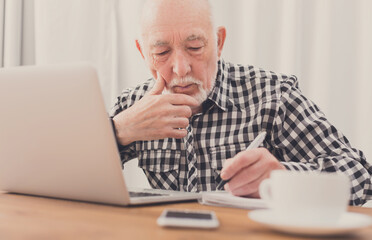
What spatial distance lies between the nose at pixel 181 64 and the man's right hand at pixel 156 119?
0.17m

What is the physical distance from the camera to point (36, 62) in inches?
92.8

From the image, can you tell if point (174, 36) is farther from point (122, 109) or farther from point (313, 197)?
point (313, 197)

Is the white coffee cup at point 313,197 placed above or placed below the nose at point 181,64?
below

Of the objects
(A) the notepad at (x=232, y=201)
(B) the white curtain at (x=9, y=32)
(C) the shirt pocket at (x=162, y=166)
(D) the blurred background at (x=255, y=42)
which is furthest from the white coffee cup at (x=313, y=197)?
(B) the white curtain at (x=9, y=32)

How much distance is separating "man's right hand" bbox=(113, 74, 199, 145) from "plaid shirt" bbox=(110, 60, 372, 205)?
0.22 meters

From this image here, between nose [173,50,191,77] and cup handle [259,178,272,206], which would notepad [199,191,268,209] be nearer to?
cup handle [259,178,272,206]

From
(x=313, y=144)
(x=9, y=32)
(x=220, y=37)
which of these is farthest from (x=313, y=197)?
(x=9, y=32)

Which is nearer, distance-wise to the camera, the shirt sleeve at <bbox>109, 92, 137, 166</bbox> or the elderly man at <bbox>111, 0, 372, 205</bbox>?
the elderly man at <bbox>111, 0, 372, 205</bbox>

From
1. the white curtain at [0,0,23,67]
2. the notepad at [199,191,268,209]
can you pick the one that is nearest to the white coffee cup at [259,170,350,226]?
the notepad at [199,191,268,209]

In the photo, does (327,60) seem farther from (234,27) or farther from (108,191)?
(108,191)

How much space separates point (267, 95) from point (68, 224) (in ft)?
3.17

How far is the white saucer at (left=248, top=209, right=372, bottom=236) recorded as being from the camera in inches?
20.1

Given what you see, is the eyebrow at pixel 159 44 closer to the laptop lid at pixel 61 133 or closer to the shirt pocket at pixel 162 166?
the shirt pocket at pixel 162 166

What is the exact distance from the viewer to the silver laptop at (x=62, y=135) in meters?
0.71
